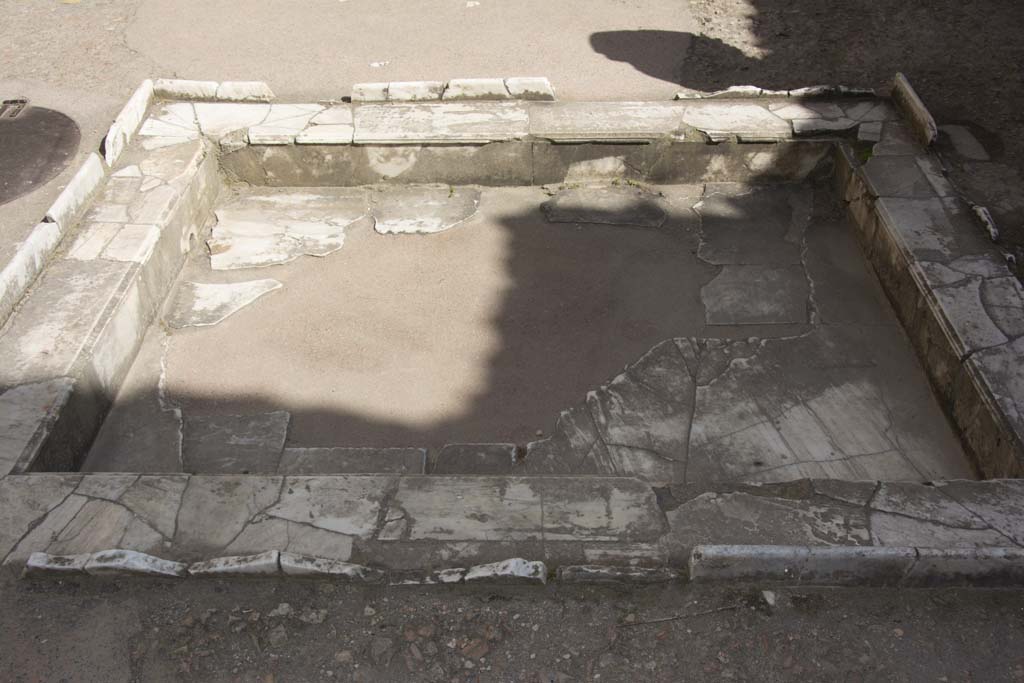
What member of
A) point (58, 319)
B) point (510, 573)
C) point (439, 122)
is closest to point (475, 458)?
point (510, 573)

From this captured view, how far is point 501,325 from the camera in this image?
156 inches

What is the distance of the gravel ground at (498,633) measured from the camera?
2355 mm

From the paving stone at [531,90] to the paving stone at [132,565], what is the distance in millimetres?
3468

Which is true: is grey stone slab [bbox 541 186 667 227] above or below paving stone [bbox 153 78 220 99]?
below

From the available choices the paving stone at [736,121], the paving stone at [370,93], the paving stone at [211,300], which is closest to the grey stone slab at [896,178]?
the paving stone at [736,121]

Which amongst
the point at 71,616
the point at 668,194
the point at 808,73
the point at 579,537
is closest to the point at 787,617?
the point at 579,537

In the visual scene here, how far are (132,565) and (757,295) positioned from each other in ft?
9.66

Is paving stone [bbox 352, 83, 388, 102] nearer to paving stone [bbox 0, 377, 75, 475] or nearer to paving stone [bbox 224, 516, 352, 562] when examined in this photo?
paving stone [bbox 0, 377, 75, 475]

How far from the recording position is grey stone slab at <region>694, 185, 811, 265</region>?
14.1 feet

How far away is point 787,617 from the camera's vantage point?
8.09 feet

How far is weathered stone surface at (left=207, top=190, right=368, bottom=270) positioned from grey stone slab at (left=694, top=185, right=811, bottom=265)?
75.4 inches

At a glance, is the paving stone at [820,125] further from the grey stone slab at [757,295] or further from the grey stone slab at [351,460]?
the grey stone slab at [351,460]

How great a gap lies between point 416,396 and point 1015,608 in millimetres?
2280

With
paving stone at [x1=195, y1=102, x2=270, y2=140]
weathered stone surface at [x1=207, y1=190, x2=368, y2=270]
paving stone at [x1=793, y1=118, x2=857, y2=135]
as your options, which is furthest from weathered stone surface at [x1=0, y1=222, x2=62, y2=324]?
paving stone at [x1=793, y1=118, x2=857, y2=135]
